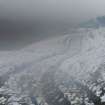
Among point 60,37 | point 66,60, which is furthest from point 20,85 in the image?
point 60,37

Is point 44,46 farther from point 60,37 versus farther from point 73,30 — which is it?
point 73,30

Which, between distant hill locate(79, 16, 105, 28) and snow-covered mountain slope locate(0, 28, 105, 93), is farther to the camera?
distant hill locate(79, 16, 105, 28)

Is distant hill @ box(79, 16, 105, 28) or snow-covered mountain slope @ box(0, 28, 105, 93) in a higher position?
distant hill @ box(79, 16, 105, 28)

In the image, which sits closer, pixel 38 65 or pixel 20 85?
pixel 20 85

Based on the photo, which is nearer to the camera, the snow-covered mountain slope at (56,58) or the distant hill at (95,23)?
the snow-covered mountain slope at (56,58)

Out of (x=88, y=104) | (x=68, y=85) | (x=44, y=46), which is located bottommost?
(x=88, y=104)

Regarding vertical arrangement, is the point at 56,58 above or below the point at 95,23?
below

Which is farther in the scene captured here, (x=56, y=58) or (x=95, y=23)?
(x=95, y=23)

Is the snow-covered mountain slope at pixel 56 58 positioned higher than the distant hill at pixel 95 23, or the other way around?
the distant hill at pixel 95 23
